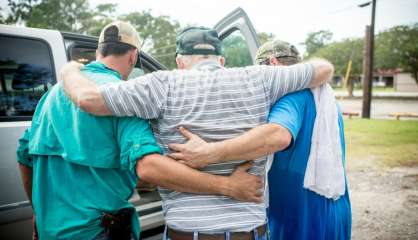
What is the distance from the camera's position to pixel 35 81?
265cm

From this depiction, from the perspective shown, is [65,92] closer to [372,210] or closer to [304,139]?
[304,139]

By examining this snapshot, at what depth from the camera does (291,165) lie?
1975 millimetres

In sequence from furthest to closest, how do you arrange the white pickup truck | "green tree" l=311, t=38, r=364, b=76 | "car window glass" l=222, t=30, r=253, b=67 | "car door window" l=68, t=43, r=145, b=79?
"green tree" l=311, t=38, r=364, b=76, "car window glass" l=222, t=30, r=253, b=67, "car door window" l=68, t=43, r=145, b=79, the white pickup truck

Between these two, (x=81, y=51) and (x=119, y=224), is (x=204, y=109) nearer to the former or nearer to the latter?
(x=119, y=224)

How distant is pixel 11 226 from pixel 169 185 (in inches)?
61.6

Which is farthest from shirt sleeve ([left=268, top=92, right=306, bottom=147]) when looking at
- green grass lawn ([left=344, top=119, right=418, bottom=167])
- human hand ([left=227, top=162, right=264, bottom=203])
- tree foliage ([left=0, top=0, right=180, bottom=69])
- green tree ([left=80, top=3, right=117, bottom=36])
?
green tree ([left=80, top=3, right=117, bottom=36])

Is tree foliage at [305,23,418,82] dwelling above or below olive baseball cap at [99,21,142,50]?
above

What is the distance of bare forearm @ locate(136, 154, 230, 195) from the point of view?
1.44m

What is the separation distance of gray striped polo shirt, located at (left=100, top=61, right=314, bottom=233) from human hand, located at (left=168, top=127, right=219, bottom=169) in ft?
0.13

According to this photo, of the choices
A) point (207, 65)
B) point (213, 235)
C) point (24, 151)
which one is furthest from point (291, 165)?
point (24, 151)

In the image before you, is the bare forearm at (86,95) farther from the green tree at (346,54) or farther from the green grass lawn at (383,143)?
the green tree at (346,54)

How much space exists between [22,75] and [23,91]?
12 centimetres

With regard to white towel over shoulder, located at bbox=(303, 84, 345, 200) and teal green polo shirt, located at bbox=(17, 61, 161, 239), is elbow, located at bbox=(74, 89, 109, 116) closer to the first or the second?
teal green polo shirt, located at bbox=(17, 61, 161, 239)

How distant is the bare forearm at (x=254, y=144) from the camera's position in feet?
4.88
